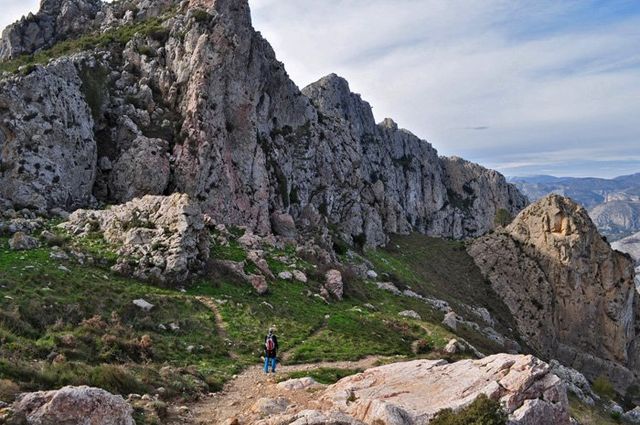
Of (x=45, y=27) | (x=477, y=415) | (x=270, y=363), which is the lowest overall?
(x=477, y=415)

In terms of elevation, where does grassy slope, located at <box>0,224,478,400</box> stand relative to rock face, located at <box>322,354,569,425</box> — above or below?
above

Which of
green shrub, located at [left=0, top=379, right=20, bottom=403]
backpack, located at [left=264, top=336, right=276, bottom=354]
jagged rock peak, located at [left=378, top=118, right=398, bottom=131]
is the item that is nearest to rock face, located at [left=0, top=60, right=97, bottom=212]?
backpack, located at [left=264, top=336, right=276, bottom=354]

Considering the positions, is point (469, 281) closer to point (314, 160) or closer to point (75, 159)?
point (314, 160)

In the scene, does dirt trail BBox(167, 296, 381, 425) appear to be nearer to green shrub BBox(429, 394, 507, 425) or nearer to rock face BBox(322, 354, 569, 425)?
rock face BBox(322, 354, 569, 425)

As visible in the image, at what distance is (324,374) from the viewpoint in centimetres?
2583

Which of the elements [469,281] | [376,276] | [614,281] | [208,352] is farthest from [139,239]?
[614,281]

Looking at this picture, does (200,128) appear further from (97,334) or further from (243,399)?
(243,399)

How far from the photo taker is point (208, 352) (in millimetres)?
26203

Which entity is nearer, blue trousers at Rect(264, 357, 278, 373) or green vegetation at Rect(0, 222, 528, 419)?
green vegetation at Rect(0, 222, 528, 419)

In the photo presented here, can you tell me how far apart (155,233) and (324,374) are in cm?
1805

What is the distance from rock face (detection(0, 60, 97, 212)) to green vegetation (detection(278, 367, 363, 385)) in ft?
103

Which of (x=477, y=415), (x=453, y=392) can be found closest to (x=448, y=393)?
(x=453, y=392)

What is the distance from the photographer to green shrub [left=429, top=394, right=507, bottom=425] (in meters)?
16.3

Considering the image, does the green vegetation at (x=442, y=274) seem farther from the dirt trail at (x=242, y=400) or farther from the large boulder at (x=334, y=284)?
the dirt trail at (x=242, y=400)
